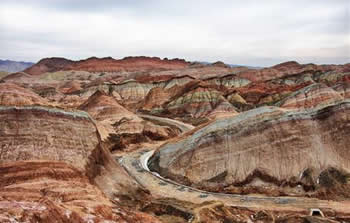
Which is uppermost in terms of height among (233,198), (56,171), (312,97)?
(312,97)

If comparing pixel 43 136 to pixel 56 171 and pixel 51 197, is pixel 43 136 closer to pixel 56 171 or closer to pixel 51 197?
pixel 56 171

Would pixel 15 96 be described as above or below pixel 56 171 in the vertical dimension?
above

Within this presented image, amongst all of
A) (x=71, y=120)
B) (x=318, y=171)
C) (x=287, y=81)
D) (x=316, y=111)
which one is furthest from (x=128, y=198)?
(x=287, y=81)

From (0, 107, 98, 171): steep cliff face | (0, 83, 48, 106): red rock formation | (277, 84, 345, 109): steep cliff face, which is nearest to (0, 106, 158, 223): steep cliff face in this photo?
(0, 107, 98, 171): steep cliff face

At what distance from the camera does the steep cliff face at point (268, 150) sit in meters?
41.3

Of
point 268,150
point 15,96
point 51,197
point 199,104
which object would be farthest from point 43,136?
point 199,104

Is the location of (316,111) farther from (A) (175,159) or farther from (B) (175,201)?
(B) (175,201)

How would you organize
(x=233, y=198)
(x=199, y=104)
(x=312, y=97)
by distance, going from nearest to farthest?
(x=233, y=198) → (x=312, y=97) → (x=199, y=104)

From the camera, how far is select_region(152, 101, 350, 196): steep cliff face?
1626 inches

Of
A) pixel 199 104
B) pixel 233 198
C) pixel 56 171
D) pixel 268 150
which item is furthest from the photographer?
pixel 199 104

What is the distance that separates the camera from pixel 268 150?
140 feet

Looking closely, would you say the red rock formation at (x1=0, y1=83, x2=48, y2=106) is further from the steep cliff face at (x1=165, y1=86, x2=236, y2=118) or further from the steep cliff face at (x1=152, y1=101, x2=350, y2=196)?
the steep cliff face at (x1=165, y1=86, x2=236, y2=118)

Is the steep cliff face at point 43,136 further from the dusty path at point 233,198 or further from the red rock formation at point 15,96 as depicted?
the red rock formation at point 15,96

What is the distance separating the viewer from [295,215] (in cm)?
3297
